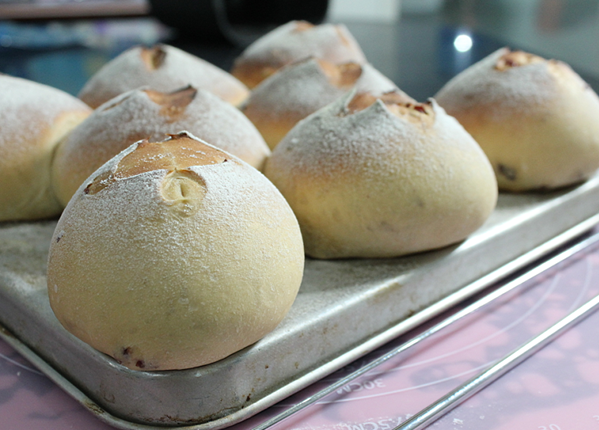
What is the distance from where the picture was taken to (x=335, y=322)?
2.21 ft

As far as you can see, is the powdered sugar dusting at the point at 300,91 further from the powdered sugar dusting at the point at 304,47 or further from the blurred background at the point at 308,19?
the blurred background at the point at 308,19

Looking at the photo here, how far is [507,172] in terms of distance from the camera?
102 centimetres

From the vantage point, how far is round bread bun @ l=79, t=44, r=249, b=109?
1.15 meters

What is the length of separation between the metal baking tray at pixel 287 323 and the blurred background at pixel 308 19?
Result: 0.87m

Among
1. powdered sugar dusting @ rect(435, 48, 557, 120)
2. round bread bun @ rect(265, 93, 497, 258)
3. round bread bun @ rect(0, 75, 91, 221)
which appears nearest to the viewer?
round bread bun @ rect(265, 93, 497, 258)

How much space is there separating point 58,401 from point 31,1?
3.88m

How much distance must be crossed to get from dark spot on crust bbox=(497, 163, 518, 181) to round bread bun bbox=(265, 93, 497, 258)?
8.1 inches

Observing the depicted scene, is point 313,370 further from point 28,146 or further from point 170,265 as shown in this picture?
point 28,146

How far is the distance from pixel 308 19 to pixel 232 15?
1.34ft

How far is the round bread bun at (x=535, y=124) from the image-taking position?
983 mm

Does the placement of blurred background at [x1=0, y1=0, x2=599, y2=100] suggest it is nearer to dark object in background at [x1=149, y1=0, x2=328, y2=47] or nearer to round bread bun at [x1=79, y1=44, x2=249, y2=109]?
dark object in background at [x1=149, y1=0, x2=328, y2=47]

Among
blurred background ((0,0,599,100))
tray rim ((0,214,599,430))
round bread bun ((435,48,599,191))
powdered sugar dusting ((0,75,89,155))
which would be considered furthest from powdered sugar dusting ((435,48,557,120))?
powdered sugar dusting ((0,75,89,155))

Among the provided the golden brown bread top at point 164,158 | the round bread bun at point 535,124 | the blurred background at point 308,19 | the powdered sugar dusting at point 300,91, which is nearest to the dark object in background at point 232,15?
the blurred background at point 308,19

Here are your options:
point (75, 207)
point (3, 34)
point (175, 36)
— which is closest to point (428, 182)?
point (75, 207)
